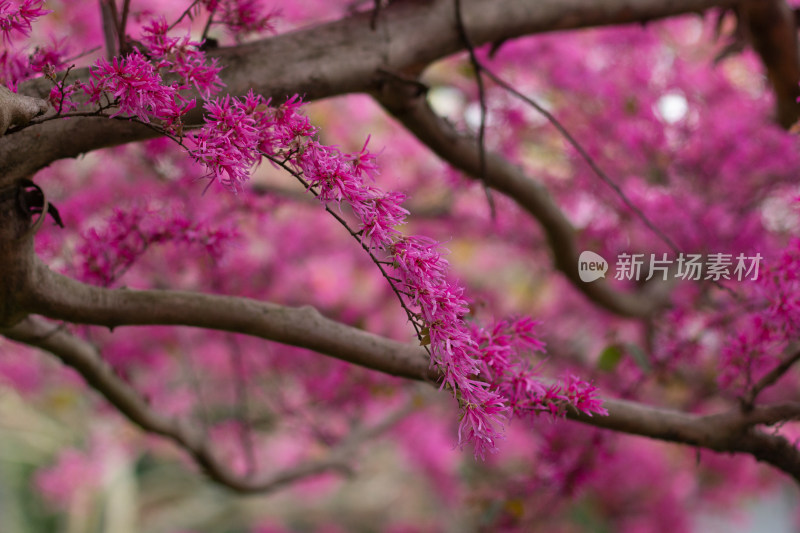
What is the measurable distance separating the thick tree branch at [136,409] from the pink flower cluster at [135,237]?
0.44 feet

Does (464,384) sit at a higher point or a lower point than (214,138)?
lower

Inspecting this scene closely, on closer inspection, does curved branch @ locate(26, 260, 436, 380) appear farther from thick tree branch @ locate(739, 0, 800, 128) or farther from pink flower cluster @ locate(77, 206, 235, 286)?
thick tree branch @ locate(739, 0, 800, 128)

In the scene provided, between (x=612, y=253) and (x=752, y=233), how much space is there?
49 cm

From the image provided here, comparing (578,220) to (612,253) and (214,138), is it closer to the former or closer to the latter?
(612,253)

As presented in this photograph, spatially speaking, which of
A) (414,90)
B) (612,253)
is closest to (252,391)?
(612,253)

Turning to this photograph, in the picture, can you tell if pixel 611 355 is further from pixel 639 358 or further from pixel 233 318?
pixel 233 318

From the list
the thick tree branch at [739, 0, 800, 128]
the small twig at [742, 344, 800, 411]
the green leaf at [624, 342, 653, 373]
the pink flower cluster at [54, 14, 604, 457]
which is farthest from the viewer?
the thick tree branch at [739, 0, 800, 128]

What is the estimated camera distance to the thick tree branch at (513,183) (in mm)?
1334

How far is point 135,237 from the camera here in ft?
4.14

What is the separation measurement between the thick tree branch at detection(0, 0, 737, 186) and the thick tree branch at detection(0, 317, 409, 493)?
0.31m

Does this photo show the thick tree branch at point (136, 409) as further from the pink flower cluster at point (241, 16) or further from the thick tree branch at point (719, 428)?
the thick tree branch at point (719, 428)

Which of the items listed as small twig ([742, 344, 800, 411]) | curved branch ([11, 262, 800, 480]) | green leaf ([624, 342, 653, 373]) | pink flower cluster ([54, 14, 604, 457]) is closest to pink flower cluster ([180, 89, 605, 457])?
pink flower cluster ([54, 14, 604, 457])

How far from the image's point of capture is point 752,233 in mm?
2453

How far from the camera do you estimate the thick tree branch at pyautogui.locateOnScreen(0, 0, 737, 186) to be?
38.2 inches
